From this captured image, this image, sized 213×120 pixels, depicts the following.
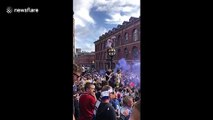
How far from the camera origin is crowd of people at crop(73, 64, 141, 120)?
142 inches

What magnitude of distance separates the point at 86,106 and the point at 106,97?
0.35m

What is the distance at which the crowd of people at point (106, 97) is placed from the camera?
361cm

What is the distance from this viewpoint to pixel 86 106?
3.76 meters
